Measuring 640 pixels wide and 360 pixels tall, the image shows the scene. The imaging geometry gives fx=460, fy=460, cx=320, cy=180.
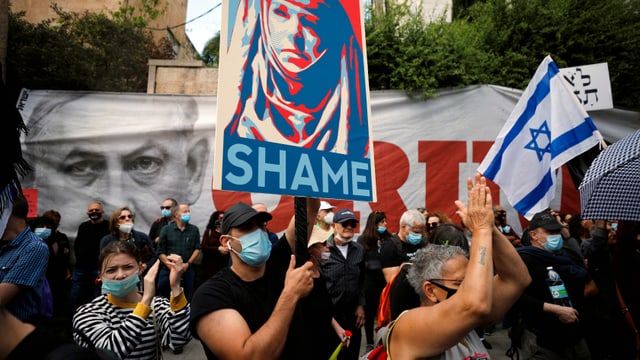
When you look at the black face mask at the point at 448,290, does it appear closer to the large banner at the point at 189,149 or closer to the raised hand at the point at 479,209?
the raised hand at the point at 479,209

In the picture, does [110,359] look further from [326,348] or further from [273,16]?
[326,348]

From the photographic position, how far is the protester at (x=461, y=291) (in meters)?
1.92

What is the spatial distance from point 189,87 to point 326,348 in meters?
7.76

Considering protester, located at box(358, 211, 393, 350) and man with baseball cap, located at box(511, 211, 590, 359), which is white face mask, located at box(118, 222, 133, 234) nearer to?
protester, located at box(358, 211, 393, 350)

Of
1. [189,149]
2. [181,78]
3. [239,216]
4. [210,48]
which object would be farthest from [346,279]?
[210,48]

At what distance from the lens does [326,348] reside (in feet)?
11.1

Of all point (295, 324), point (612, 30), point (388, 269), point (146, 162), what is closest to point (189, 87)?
point (146, 162)

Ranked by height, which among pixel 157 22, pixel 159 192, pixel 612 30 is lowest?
pixel 159 192

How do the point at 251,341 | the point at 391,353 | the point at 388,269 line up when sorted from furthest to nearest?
the point at 388,269, the point at 391,353, the point at 251,341

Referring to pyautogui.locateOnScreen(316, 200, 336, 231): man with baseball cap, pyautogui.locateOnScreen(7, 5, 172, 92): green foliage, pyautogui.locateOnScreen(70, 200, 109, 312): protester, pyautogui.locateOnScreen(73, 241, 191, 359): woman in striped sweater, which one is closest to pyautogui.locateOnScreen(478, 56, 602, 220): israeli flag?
pyautogui.locateOnScreen(316, 200, 336, 231): man with baseball cap

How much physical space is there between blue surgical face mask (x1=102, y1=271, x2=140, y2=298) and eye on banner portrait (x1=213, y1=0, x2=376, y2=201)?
1276mm

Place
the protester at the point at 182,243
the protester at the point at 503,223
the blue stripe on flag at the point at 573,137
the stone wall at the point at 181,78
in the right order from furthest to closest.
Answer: the stone wall at the point at 181,78 → the protester at the point at 503,223 → the protester at the point at 182,243 → the blue stripe on flag at the point at 573,137

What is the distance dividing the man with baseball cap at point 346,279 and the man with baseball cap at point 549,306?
5.29 ft

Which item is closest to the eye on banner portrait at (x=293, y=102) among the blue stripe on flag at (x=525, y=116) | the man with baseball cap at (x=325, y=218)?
the blue stripe on flag at (x=525, y=116)
